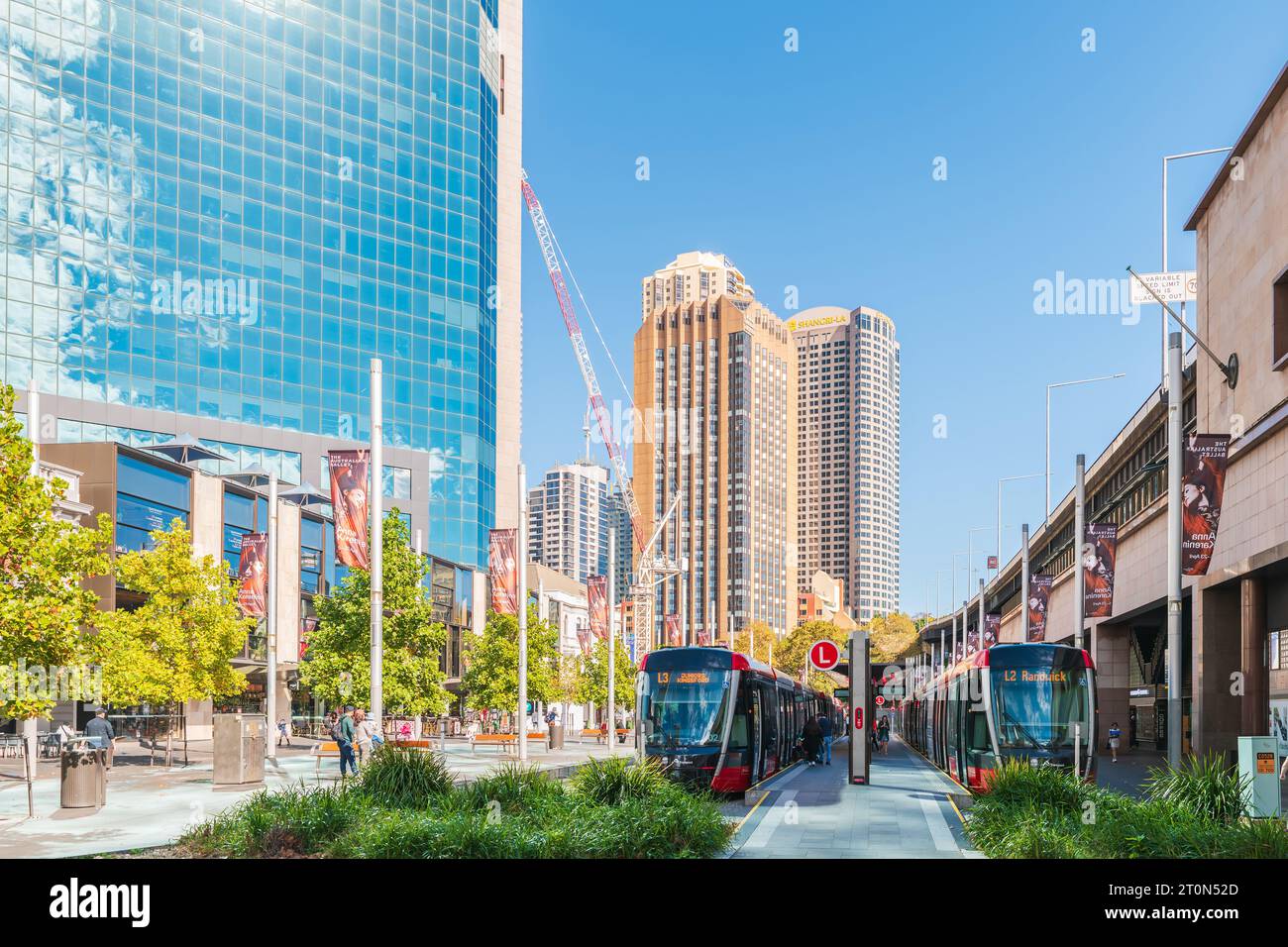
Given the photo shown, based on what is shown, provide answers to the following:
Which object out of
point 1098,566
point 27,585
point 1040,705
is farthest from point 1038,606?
point 27,585

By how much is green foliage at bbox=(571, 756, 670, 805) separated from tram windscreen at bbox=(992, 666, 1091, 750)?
401 inches

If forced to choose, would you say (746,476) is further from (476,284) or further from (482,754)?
(482,754)

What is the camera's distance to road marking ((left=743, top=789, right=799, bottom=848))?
59.0 ft

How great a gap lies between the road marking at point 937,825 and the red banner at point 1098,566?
1271 centimetres

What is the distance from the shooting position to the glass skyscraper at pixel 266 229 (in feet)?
246

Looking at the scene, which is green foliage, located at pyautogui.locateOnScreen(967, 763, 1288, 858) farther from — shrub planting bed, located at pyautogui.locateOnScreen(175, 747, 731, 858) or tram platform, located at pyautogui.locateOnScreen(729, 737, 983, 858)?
shrub planting bed, located at pyautogui.locateOnScreen(175, 747, 731, 858)

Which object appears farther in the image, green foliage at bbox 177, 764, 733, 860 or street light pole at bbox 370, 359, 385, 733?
street light pole at bbox 370, 359, 385, 733

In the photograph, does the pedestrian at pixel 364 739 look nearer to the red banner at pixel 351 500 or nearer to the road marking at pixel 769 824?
the red banner at pixel 351 500

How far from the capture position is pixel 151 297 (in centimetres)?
8012

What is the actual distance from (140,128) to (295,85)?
14734 mm

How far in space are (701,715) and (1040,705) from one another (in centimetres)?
718

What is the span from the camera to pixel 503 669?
60344mm

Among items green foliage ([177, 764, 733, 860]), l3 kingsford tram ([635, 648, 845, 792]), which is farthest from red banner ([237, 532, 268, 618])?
green foliage ([177, 764, 733, 860])
